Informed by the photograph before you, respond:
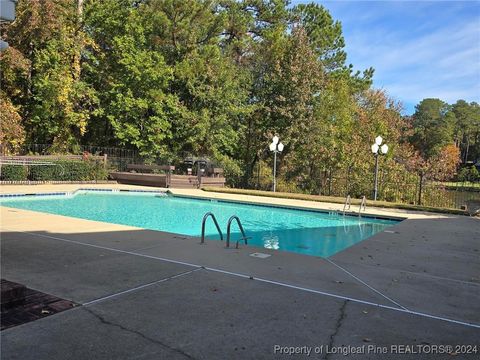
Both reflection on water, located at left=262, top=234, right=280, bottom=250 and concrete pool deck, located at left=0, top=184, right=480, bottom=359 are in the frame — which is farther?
reflection on water, located at left=262, top=234, right=280, bottom=250

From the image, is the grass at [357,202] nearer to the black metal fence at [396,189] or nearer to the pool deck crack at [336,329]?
the black metal fence at [396,189]

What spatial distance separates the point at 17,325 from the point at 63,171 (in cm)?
1763

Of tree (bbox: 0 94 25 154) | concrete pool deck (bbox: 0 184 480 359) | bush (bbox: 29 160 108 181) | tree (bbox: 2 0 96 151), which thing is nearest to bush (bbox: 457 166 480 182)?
concrete pool deck (bbox: 0 184 480 359)

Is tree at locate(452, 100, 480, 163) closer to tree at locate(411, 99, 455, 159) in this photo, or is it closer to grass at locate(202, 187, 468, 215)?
tree at locate(411, 99, 455, 159)

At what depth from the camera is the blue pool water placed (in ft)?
32.9

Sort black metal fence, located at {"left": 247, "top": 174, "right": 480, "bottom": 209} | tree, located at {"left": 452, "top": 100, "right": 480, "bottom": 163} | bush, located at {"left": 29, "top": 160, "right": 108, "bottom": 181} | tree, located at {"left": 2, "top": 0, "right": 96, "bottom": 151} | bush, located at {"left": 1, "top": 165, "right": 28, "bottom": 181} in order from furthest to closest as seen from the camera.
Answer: tree, located at {"left": 452, "top": 100, "right": 480, "bottom": 163}
tree, located at {"left": 2, "top": 0, "right": 96, "bottom": 151}
bush, located at {"left": 29, "top": 160, "right": 108, "bottom": 181}
black metal fence, located at {"left": 247, "top": 174, "right": 480, "bottom": 209}
bush, located at {"left": 1, "top": 165, "right": 28, "bottom": 181}

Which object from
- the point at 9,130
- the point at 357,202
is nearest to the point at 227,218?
the point at 357,202

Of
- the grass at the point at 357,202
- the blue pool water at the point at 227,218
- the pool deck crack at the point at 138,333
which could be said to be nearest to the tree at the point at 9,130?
the blue pool water at the point at 227,218

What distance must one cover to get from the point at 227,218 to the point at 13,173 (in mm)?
10618

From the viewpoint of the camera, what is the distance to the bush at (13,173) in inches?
685

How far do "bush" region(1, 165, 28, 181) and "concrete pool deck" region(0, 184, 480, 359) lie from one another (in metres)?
11.7

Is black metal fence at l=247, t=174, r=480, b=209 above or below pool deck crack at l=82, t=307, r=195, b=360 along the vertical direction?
above

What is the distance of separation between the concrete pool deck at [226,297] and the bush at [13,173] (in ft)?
38.3

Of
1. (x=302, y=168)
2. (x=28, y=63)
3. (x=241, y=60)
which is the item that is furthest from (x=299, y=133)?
(x=28, y=63)
